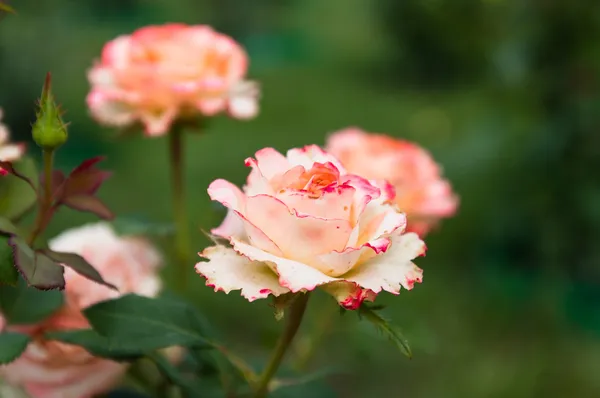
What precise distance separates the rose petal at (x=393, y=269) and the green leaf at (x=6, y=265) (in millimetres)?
140

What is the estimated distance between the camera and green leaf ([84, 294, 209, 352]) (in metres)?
0.36

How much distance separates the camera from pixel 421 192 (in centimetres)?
Answer: 61

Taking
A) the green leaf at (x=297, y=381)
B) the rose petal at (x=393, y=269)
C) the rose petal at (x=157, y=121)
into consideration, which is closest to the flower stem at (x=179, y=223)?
the rose petal at (x=157, y=121)

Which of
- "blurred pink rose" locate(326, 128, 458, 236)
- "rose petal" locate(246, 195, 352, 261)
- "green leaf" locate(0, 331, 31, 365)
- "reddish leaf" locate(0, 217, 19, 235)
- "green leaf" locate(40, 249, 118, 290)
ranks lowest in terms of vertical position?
"green leaf" locate(0, 331, 31, 365)

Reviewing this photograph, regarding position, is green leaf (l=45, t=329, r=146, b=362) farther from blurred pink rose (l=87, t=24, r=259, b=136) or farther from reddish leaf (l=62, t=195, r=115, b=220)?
blurred pink rose (l=87, t=24, r=259, b=136)

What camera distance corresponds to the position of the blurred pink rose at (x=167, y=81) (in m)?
0.56

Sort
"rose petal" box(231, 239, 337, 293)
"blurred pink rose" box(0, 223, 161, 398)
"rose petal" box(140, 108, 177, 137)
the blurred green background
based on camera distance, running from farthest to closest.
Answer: the blurred green background, "rose petal" box(140, 108, 177, 137), "blurred pink rose" box(0, 223, 161, 398), "rose petal" box(231, 239, 337, 293)

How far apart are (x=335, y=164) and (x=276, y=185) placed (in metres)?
0.03

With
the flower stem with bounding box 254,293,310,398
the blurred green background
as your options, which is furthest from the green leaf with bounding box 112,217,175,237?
the flower stem with bounding box 254,293,310,398

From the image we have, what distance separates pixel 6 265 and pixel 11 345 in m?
0.05

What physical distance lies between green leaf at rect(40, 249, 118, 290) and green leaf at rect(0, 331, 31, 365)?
4cm

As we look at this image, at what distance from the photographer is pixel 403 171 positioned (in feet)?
1.98

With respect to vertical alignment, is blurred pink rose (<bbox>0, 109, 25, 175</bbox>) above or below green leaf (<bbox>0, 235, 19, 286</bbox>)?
above

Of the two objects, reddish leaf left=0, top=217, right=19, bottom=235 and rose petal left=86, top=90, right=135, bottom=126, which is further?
rose petal left=86, top=90, right=135, bottom=126
